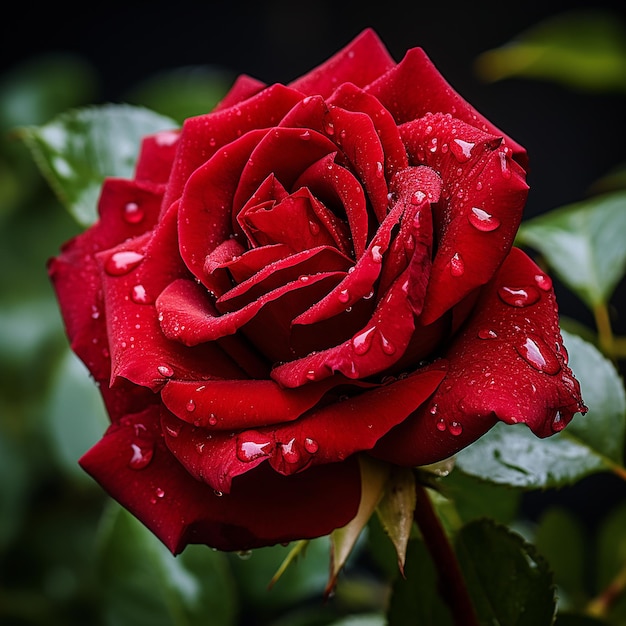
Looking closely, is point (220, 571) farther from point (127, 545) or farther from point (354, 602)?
point (354, 602)

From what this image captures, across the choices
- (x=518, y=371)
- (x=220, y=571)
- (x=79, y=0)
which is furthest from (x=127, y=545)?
(x=79, y=0)

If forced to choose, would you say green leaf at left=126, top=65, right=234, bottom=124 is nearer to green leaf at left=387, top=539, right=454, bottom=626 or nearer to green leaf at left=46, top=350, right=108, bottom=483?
green leaf at left=46, top=350, right=108, bottom=483

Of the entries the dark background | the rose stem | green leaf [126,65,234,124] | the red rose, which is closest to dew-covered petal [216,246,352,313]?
the red rose

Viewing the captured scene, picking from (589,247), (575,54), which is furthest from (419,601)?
(575,54)

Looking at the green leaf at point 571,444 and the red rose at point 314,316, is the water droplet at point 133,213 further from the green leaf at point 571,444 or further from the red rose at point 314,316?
the green leaf at point 571,444

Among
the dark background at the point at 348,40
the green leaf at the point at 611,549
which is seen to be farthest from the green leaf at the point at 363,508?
the dark background at the point at 348,40

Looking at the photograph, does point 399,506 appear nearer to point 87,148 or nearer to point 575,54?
point 87,148
